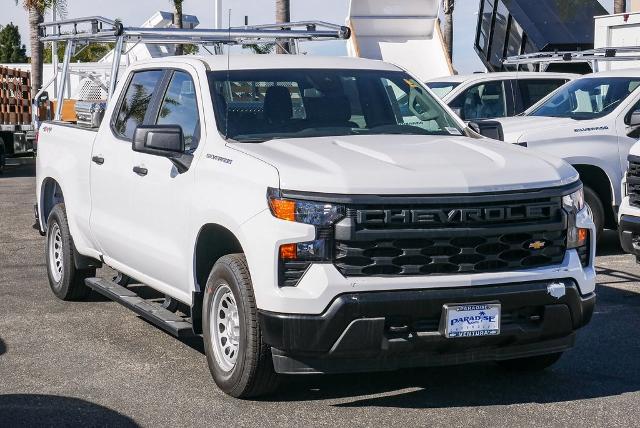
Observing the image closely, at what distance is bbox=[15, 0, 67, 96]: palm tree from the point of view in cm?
3056

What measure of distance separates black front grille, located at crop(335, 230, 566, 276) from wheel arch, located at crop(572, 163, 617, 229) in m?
5.99

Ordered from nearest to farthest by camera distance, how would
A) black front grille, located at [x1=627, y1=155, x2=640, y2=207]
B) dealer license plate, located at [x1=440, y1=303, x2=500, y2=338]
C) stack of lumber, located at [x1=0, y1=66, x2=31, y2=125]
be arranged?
dealer license plate, located at [x1=440, y1=303, x2=500, y2=338] → black front grille, located at [x1=627, y1=155, x2=640, y2=207] → stack of lumber, located at [x1=0, y1=66, x2=31, y2=125]

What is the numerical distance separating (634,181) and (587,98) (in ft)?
11.2

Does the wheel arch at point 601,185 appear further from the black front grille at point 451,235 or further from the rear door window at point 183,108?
the black front grille at point 451,235

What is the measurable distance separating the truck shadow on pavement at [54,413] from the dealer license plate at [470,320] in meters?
1.67

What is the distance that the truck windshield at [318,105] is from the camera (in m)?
7.00

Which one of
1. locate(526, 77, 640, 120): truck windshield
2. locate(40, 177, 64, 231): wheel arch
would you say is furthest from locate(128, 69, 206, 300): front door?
locate(526, 77, 640, 120): truck windshield

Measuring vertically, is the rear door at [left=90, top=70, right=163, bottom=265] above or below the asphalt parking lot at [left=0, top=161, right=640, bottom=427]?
above

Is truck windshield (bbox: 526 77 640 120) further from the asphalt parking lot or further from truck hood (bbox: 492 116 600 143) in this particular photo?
the asphalt parking lot

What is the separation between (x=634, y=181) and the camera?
31.4 feet

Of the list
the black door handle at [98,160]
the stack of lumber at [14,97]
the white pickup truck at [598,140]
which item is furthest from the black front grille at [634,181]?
the stack of lumber at [14,97]

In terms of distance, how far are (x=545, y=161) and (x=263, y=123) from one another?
1.73 metres

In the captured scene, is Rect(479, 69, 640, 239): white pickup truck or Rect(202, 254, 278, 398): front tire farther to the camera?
Rect(479, 69, 640, 239): white pickup truck

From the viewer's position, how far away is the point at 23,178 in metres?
22.8
